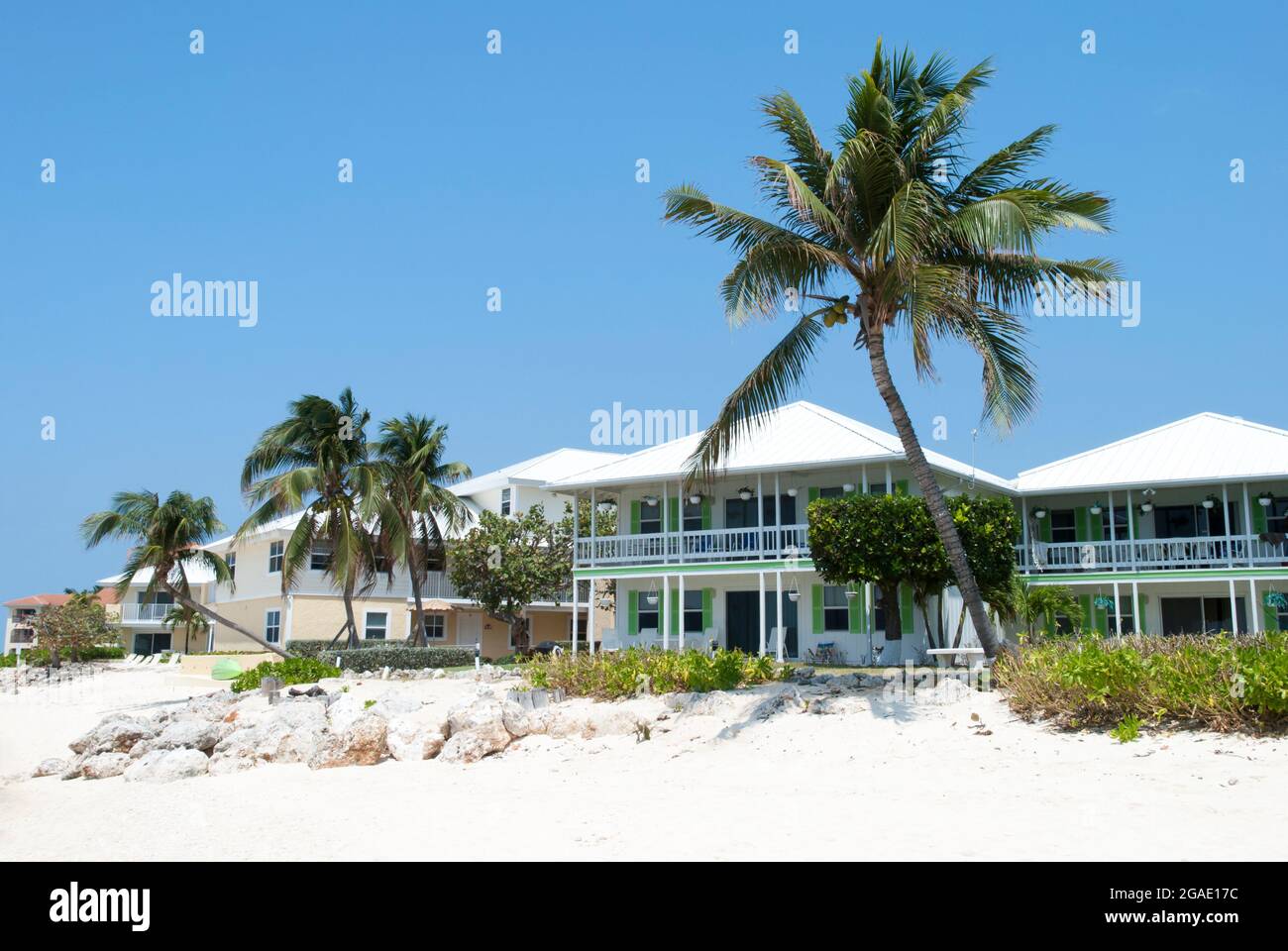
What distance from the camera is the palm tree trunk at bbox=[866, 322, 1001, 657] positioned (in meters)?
14.3

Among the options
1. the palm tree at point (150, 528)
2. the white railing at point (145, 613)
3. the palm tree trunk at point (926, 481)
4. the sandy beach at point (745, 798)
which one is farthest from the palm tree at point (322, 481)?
the white railing at point (145, 613)

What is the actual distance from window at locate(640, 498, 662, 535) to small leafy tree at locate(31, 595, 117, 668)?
83.6 ft

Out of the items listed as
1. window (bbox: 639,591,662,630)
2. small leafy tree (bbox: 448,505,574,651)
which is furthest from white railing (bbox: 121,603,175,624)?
window (bbox: 639,591,662,630)

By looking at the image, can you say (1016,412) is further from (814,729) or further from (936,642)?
(936,642)

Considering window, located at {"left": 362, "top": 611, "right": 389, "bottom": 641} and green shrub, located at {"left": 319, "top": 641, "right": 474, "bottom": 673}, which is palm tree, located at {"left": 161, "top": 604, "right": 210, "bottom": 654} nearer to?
window, located at {"left": 362, "top": 611, "right": 389, "bottom": 641}

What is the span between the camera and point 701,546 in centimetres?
2670

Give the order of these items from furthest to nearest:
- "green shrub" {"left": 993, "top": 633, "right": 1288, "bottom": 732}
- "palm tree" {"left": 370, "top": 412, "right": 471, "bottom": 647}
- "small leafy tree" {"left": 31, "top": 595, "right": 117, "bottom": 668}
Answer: "small leafy tree" {"left": 31, "top": 595, "right": 117, "bottom": 668} → "palm tree" {"left": 370, "top": 412, "right": 471, "bottom": 647} → "green shrub" {"left": 993, "top": 633, "right": 1288, "bottom": 732}

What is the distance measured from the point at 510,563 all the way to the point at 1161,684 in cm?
2622

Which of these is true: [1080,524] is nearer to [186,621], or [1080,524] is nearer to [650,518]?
[650,518]

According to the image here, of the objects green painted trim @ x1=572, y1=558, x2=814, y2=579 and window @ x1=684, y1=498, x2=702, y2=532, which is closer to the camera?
green painted trim @ x1=572, y1=558, x2=814, y2=579
